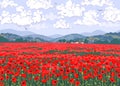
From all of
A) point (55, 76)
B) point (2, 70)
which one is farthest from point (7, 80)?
point (55, 76)

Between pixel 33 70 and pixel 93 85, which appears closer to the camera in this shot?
pixel 93 85

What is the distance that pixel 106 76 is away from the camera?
53.9 ft

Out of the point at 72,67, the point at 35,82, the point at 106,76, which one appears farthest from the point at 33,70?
the point at 106,76

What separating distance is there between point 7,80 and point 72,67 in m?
3.28

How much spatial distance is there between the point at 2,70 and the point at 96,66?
4900 mm

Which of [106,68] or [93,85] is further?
[106,68]

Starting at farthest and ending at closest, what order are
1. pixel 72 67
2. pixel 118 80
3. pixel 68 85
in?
pixel 72 67
pixel 118 80
pixel 68 85

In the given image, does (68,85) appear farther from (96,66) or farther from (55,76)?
(96,66)

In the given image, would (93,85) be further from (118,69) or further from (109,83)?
(118,69)

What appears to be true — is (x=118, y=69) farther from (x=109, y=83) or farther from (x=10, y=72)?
(x=10, y=72)

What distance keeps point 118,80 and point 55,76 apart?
2857 millimetres

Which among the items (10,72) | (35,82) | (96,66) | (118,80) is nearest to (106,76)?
(118,80)

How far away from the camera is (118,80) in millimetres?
16266

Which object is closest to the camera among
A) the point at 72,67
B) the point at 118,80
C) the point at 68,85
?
the point at 68,85
